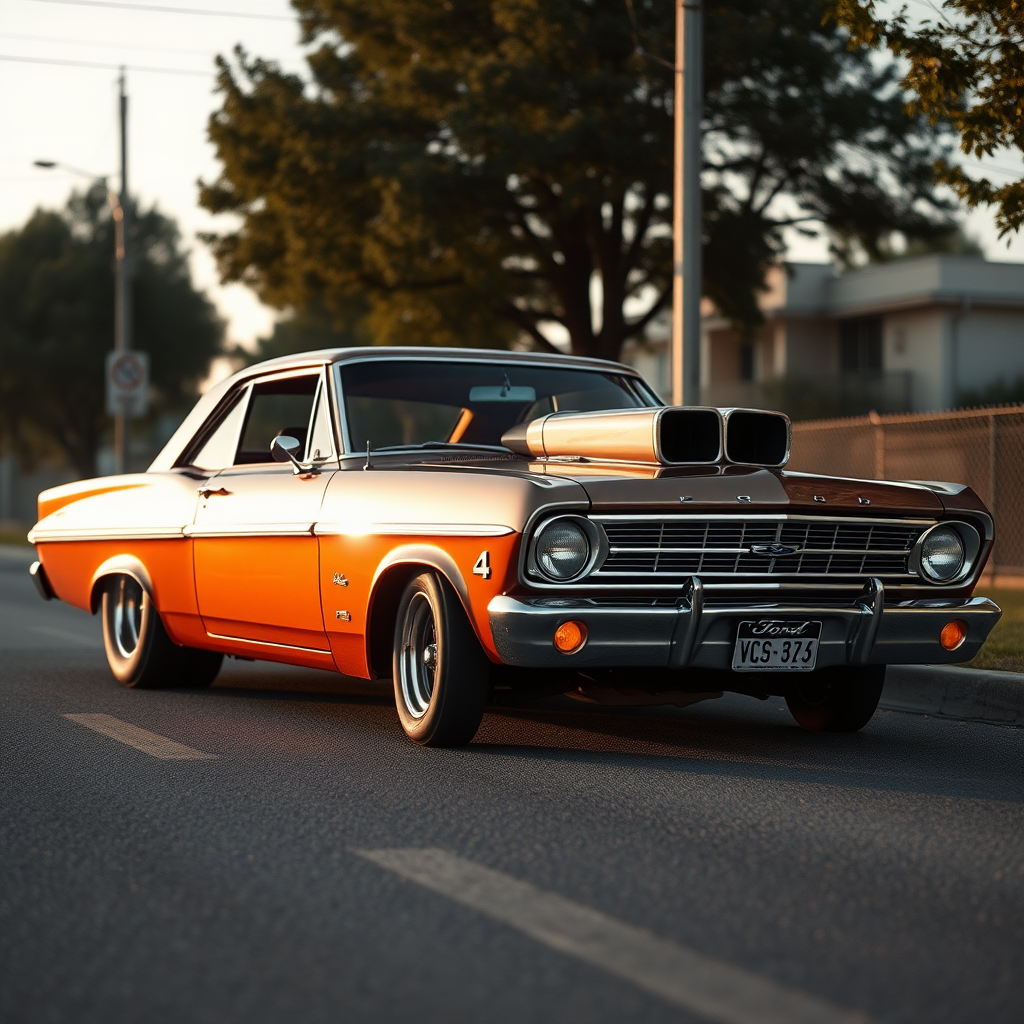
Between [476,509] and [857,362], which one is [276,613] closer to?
[476,509]

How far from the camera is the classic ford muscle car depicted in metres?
6.33

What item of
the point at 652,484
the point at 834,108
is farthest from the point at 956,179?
the point at 834,108

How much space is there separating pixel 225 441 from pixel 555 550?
3.09 meters

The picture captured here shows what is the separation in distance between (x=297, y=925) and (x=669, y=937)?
909 mm

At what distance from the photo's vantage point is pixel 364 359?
7992 mm

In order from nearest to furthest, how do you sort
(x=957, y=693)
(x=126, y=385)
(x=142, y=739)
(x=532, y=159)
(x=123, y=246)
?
(x=142, y=739)
(x=957, y=693)
(x=532, y=159)
(x=126, y=385)
(x=123, y=246)

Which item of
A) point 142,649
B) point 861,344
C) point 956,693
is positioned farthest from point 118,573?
point 861,344

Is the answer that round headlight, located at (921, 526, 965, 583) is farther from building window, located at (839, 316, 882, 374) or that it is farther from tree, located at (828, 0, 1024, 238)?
building window, located at (839, 316, 882, 374)

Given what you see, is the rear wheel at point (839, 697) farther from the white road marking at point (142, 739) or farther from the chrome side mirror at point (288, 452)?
the white road marking at point (142, 739)

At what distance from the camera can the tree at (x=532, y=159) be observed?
23.7m

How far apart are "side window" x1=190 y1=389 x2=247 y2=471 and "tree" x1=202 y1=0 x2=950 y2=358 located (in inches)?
591

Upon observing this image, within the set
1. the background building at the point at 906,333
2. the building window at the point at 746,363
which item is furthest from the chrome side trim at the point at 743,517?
the building window at the point at 746,363

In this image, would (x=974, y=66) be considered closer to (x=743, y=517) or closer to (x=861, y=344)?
(x=743, y=517)

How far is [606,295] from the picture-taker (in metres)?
27.2
